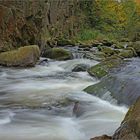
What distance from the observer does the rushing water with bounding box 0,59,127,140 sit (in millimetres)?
6141

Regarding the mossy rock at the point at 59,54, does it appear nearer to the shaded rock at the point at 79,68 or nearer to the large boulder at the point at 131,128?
the shaded rock at the point at 79,68

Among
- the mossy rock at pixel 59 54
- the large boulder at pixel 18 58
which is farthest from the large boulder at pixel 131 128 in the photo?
the mossy rock at pixel 59 54

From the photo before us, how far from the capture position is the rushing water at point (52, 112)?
6.14 metres

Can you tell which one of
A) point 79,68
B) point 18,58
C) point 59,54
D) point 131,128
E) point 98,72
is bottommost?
point 59,54

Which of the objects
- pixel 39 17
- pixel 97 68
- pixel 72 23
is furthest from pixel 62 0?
pixel 97 68

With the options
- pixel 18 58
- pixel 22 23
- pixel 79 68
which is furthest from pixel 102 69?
pixel 22 23

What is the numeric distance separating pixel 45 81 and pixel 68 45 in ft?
45.9

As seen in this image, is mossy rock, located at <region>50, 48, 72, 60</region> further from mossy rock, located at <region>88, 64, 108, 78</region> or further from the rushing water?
the rushing water

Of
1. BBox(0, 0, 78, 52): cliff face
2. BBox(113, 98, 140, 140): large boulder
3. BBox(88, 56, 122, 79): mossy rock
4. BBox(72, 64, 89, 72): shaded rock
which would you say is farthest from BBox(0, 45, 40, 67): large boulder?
BBox(113, 98, 140, 140): large boulder

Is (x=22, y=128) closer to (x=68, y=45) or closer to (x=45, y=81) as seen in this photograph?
(x=45, y=81)

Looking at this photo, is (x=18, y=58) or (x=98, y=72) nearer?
(x=98, y=72)

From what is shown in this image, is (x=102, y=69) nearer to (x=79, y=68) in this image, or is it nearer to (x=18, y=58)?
(x=79, y=68)

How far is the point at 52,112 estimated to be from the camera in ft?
23.8

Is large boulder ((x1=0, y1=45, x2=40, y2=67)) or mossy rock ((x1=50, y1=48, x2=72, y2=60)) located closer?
large boulder ((x1=0, y1=45, x2=40, y2=67))
